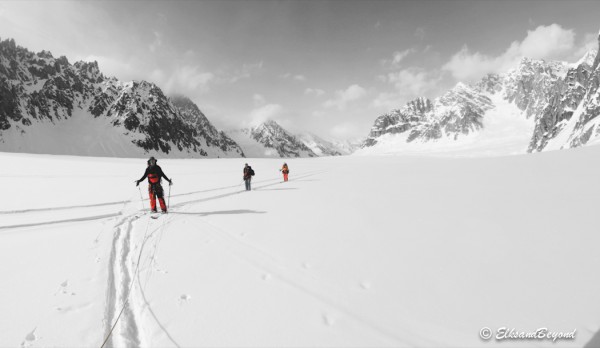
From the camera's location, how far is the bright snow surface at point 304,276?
332 cm

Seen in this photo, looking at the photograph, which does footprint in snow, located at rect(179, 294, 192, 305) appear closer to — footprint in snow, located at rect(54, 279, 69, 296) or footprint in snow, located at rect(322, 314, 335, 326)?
footprint in snow, located at rect(54, 279, 69, 296)

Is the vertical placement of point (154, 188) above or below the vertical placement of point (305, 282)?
above

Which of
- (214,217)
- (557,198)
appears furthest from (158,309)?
(557,198)

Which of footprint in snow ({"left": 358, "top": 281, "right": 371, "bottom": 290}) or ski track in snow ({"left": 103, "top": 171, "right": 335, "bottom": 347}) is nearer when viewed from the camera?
ski track in snow ({"left": 103, "top": 171, "right": 335, "bottom": 347})

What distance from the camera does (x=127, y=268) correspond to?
5070 millimetres

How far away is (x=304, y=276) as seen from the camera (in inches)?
184

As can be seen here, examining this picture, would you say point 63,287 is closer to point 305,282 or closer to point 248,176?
point 305,282

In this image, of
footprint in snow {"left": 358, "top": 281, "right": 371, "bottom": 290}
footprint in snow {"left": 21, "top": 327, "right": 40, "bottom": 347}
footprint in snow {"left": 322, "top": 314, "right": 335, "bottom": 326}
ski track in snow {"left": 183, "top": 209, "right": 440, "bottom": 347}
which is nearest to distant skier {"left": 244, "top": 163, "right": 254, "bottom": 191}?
ski track in snow {"left": 183, "top": 209, "right": 440, "bottom": 347}

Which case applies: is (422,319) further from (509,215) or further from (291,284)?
(509,215)

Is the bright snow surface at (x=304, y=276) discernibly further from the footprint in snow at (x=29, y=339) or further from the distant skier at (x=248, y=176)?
the distant skier at (x=248, y=176)

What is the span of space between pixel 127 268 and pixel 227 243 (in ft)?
6.73

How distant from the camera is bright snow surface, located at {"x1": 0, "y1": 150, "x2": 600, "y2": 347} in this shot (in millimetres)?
3318

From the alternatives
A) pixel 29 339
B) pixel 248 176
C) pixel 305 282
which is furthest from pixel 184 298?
pixel 248 176

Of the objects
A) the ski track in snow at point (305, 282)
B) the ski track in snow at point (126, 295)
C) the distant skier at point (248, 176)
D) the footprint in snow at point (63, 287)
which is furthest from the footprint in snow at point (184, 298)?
the distant skier at point (248, 176)
